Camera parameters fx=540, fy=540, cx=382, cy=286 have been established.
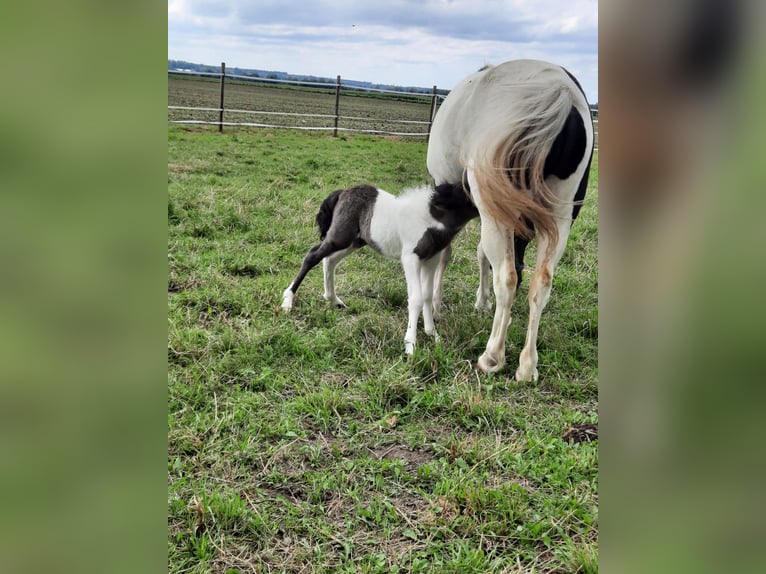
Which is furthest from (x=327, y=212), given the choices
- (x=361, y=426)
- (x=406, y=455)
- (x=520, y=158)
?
(x=406, y=455)

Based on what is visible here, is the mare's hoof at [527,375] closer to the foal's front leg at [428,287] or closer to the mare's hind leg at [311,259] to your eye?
the foal's front leg at [428,287]

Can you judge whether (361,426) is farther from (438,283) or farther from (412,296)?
(438,283)

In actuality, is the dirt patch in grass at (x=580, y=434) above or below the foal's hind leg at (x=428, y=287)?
below

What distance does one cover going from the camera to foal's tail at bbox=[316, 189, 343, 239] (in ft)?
11.8

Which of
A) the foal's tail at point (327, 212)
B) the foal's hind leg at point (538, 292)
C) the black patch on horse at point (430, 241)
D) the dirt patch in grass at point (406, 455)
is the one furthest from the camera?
the foal's tail at point (327, 212)

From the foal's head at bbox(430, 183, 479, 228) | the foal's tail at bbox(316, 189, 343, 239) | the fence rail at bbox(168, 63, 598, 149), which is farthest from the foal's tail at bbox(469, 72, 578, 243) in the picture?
the fence rail at bbox(168, 63, 598, 149)

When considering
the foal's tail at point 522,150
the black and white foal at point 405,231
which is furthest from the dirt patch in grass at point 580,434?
the black and white foal at point 405,231

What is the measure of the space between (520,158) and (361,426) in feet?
4.07

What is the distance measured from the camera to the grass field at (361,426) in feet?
4.53

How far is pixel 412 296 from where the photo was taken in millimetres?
3010
